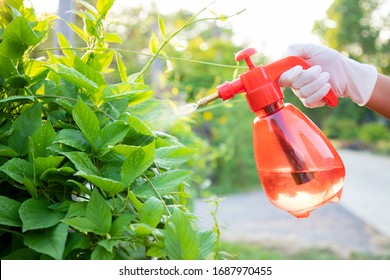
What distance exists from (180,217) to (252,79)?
366mm

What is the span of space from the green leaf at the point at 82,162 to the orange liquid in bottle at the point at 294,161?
0.35m

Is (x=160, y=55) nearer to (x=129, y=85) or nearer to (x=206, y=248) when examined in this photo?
(x=129, y=85)

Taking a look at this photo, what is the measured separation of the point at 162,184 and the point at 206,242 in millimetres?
98

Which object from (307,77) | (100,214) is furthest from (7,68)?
(307,77)

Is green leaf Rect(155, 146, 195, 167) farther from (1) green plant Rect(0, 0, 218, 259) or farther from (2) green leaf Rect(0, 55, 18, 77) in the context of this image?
(2) green leaf Rect(0, 55, 18, 77)

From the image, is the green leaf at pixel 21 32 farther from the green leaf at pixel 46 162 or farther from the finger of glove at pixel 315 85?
the finger of glove at pixel 315 85

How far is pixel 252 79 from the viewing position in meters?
0.87

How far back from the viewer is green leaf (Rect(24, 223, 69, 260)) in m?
0.55

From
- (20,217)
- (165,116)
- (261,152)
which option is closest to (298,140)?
(261,152)

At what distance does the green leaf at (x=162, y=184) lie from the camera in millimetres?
638

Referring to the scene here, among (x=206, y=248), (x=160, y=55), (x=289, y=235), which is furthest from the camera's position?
(x=289, y=235)

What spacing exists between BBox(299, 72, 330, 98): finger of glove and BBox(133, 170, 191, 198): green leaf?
0.40 metres

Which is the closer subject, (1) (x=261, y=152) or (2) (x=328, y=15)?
(1) (x=261, y=152)

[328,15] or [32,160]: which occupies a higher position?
[32,160]
